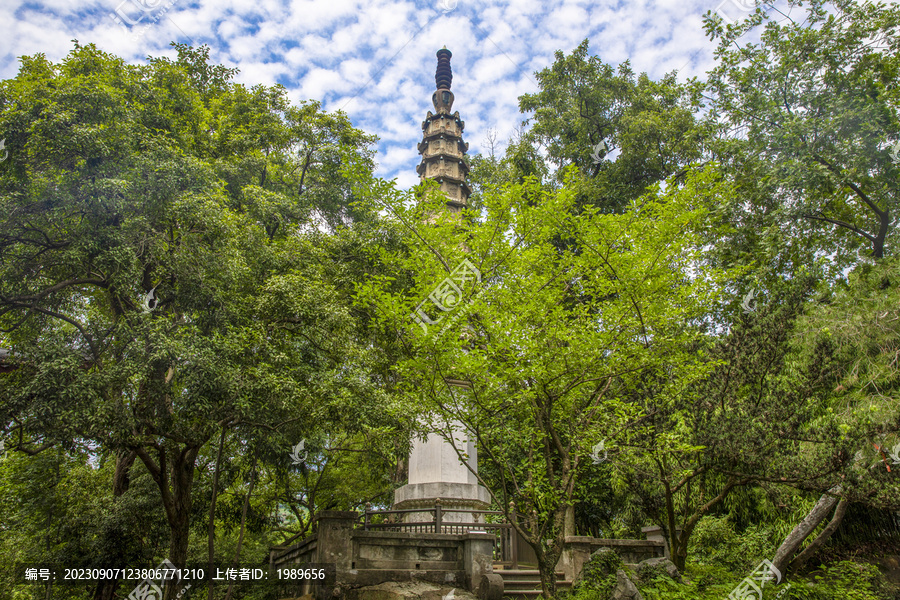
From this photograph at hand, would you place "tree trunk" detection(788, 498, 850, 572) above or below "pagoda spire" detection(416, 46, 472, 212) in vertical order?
below

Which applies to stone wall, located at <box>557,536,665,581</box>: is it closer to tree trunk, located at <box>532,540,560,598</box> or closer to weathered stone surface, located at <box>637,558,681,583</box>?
weathered stone surface, located at <box>637,558,681,583</box>

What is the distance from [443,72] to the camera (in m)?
25.9

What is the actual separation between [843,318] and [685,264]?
3.06 metres

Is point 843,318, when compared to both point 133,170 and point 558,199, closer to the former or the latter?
point 558,199

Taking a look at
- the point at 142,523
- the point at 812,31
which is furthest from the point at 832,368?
the point at 142,523

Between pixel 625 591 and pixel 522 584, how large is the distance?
298 centimetres

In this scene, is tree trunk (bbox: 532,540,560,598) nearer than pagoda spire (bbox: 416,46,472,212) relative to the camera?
Yes

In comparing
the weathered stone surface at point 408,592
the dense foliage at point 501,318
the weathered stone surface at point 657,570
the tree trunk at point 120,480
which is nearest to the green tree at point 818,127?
the dense foliage at point 501,318

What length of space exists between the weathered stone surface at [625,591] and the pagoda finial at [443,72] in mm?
22717

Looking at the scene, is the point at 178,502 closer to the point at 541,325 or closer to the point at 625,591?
the point at 541,325

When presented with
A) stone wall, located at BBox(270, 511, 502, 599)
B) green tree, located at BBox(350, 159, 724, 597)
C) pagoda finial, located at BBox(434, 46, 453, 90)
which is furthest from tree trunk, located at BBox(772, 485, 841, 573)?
pagoda finial, located at BBox(434, 46, 453, 90)

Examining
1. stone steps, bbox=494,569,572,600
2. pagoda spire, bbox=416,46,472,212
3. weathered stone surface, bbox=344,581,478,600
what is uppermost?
pagoda spire, bbox=416,46,472,212

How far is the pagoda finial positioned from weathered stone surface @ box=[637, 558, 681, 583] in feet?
72.9

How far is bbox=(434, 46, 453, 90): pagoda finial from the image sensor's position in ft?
84.1
